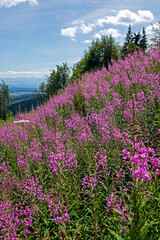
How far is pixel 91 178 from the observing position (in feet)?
11.3

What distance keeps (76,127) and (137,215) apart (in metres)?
4.30

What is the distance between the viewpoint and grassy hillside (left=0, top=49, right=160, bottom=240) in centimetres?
242

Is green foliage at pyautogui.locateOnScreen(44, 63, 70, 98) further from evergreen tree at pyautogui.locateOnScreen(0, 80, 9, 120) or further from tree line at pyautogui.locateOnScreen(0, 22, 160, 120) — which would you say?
evergreen tree at pyautogui.locateOnScreen(0, 80, 9, 120)

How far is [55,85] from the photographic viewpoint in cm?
6956

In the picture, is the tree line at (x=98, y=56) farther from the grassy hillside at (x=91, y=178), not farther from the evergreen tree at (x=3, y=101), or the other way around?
the evergreen tree at (x=3, y=101)

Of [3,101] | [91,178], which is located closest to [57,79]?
[3,101]

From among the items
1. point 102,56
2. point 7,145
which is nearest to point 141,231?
point 7,145

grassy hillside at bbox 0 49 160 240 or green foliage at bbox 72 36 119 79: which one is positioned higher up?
green foliage at bbox 72 36 119 79

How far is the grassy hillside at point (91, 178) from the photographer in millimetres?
2424

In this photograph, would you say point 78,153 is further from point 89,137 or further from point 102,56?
point 102,56

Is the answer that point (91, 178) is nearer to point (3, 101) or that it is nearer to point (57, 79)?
point (57, 79)

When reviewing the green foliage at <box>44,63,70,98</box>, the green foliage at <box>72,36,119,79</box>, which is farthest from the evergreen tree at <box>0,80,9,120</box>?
the green foliage at <box>72,36,119,79</box>

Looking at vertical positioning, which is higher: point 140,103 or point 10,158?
point 140,103

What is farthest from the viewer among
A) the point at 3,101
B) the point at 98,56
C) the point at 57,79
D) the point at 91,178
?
the point at 3,101
